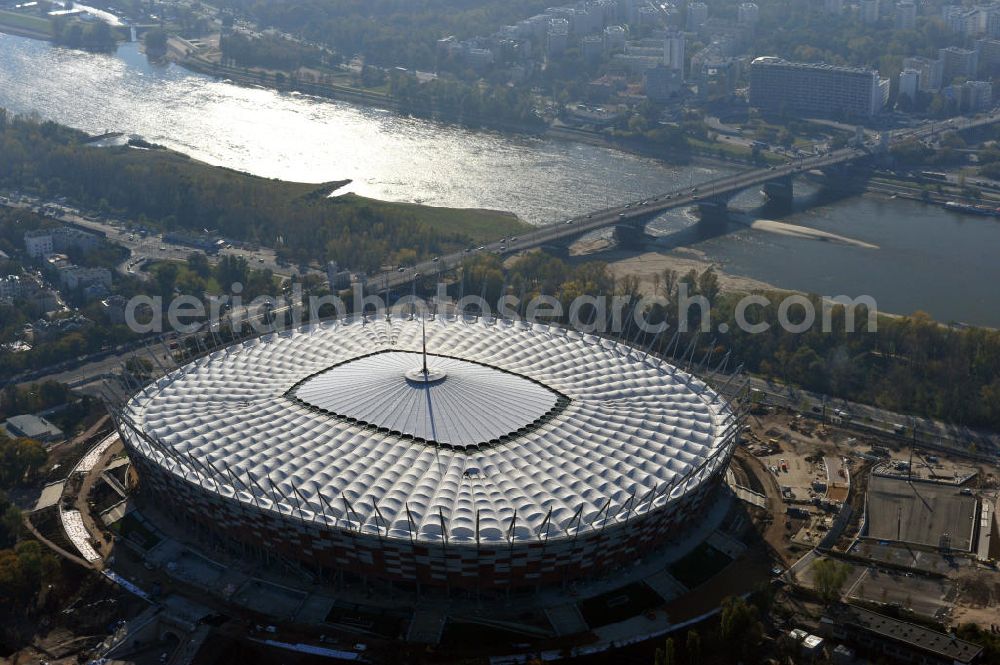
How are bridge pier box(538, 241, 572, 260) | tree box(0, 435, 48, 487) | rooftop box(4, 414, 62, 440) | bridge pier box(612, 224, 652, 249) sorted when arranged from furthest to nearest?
bridge pier box(612, 224, 652, 249) < bridge pier box(538, 241, 572, 260) < rooftop box(4, 414, 62, 440) < tree box(0, 435, 48, 487)

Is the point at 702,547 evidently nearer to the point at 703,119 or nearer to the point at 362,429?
the point at 362,429

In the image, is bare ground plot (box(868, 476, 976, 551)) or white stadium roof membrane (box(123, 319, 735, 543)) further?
bare ground plot (box(868, 476, 976, 551))

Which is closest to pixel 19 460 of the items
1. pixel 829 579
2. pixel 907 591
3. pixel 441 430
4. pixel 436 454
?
pixel 441 430

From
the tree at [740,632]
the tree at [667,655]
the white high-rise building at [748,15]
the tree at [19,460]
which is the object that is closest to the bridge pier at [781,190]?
the white high-rise building at [748,15]

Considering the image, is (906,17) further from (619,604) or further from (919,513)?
(619,604)

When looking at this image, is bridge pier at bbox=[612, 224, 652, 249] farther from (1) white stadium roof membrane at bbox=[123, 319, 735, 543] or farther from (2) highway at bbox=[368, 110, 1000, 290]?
Result: (1) white stadium roof membrane at bbox=[123, 319, 735, 543]

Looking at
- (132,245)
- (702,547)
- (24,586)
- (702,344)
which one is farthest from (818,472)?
(132,245)

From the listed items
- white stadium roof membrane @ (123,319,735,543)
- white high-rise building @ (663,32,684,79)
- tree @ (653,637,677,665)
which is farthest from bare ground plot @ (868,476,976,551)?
white high-rise building @ (663,32,684,79)

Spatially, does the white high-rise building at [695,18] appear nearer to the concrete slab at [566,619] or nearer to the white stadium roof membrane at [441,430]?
the white stadium roof membrane at [441,430]
